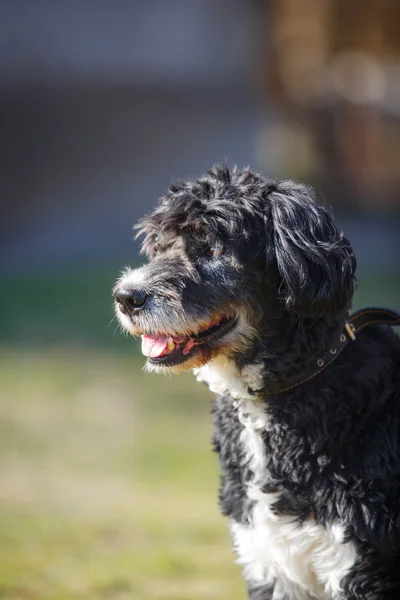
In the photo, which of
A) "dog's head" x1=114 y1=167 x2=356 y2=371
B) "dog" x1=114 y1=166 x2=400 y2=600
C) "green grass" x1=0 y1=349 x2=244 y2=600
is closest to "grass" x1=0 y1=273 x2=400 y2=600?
"green grass" x1=0 y1=349 x2=244 y2=600

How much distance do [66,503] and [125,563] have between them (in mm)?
985

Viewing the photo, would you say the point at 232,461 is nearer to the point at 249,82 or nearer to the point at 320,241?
the point at 320,241

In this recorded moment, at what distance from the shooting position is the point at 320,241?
124 inches

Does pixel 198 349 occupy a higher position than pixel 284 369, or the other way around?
pixel 198 349

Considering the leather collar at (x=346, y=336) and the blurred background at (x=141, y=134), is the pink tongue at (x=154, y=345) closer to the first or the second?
the leather collar at (x=346, y=336)

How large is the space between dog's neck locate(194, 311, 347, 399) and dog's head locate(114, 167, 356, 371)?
0.12 ft

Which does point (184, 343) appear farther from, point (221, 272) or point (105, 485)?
point (105, 485)

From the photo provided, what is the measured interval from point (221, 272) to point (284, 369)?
0.42 meters

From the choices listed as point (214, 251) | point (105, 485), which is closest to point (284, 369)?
point (214, 251)

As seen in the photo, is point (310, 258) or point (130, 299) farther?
point (130, 299)

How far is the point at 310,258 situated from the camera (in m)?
3.10

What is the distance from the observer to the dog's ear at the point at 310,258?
308 cm

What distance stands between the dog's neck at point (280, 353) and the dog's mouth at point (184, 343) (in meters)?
0.10

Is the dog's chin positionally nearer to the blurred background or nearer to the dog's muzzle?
the dog's muzzle
